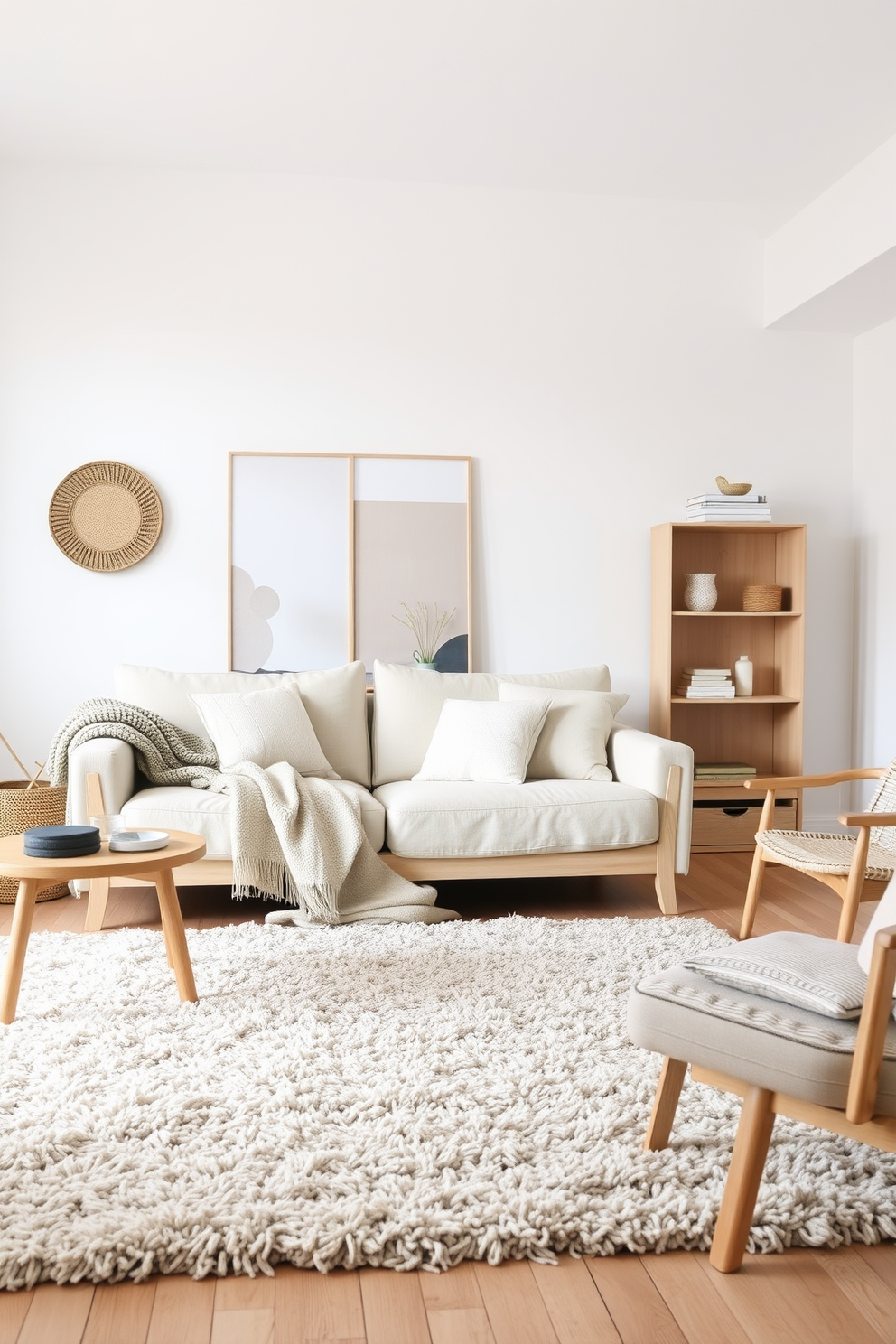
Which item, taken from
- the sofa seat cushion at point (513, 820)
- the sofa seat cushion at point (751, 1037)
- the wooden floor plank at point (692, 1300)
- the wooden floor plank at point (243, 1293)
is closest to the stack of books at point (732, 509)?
the sofa seat cushion at point (513, 820)

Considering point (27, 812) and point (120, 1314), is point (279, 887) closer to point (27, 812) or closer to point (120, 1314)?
point (27, 812)

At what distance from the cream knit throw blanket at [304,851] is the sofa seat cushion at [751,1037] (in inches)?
72.4

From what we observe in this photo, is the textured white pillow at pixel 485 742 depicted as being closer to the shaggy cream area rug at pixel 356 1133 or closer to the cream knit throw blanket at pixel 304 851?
the cream knit throw blanket at pixel 304 851

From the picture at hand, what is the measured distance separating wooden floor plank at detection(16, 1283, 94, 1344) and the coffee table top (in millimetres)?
1072

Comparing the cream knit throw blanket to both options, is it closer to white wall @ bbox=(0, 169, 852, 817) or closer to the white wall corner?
white wall @ bbox=(0, 169, 852, 817)

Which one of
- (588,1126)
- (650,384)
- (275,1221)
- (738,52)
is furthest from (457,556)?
(275,1221)

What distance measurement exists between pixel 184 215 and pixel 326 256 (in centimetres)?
69

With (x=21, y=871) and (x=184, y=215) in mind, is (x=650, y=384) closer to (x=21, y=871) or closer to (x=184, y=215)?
(x=184, y=215)

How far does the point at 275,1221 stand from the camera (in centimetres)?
179

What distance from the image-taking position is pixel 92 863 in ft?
8.82

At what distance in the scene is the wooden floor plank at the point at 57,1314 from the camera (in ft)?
5.09

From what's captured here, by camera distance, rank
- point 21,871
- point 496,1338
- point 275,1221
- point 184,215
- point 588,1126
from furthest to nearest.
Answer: point 184,215, point 21,871, point 588,1126, point 275,1221, point 496,1338

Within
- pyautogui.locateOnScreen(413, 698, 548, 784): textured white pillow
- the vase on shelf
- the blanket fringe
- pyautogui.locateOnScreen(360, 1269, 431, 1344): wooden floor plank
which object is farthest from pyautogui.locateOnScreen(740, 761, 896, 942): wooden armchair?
pyautogui.locateOnScreen(360, 1269, 431, 1344): wooden floor plank

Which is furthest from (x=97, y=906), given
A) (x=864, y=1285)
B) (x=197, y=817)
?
(x=864, y=1285)
